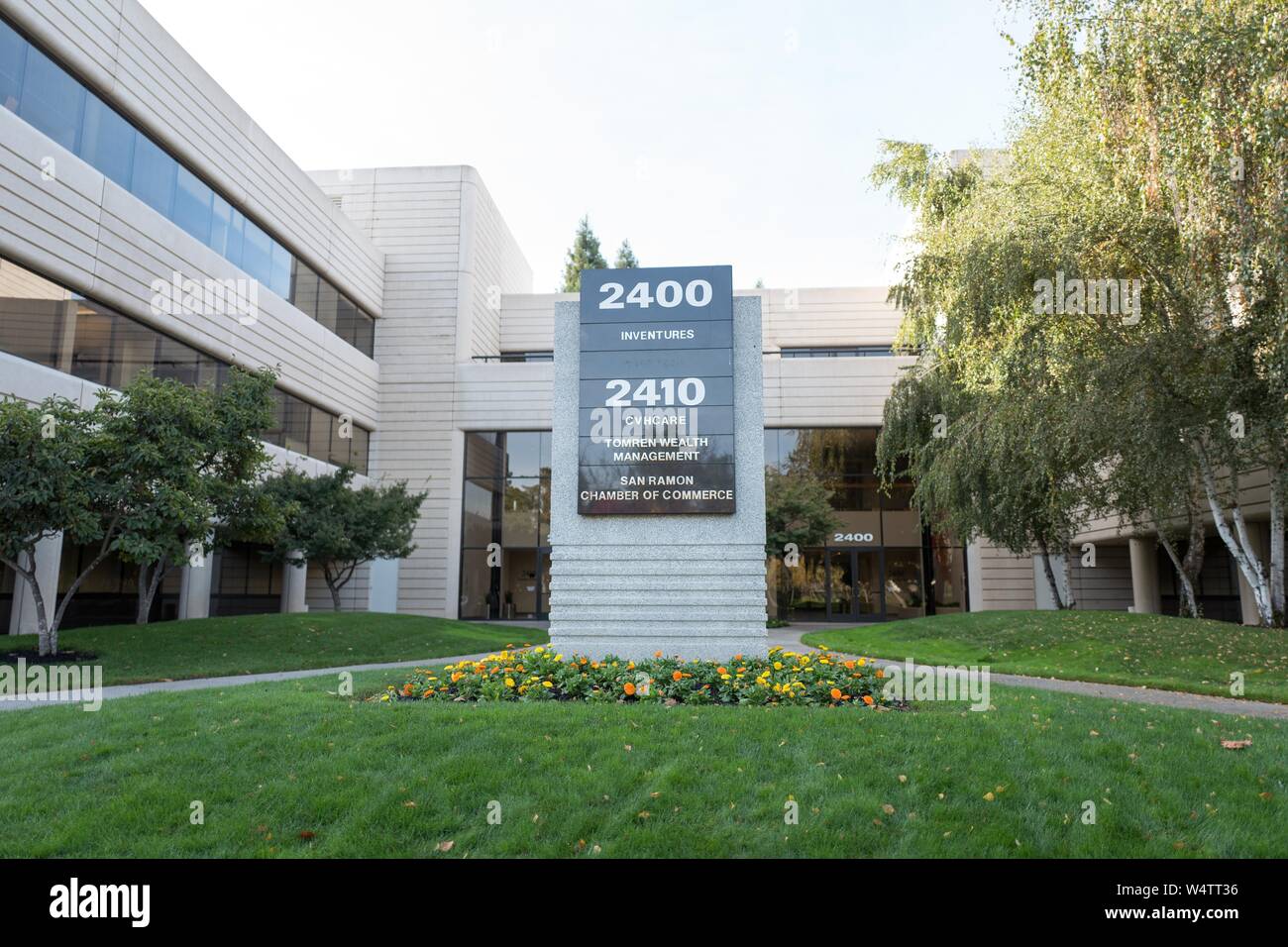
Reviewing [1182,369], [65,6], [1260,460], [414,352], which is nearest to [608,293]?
[1182,369]

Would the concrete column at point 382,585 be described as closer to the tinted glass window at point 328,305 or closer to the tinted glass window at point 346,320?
the tinted glass window at point 346,320

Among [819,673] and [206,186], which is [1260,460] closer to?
[819,673]

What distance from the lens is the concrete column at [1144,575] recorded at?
1025 inches

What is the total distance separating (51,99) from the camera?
16031 mm

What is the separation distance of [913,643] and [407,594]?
19.1 m

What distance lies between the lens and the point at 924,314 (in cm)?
2220

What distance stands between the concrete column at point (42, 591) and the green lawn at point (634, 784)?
10.5 m

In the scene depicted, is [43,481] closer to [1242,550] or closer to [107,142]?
[107,142]

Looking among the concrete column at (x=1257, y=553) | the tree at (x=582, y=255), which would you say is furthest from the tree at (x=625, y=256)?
the concrete column at (x=1257, y=553)

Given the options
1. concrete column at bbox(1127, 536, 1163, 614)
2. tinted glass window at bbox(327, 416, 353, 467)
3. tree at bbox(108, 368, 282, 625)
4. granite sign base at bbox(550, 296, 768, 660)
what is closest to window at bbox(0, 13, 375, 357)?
tinted glass window at bbox(327, 416, 353, 467)

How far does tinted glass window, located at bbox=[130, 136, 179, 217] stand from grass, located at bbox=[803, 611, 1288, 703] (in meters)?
18.8

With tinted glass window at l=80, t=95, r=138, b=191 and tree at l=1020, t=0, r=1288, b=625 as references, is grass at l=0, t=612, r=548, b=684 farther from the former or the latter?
tree at l=1020, t=0, r=1288, b=625

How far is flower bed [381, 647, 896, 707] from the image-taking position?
7.75m

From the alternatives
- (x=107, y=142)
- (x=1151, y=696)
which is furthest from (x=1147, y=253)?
(x=107, y=142)
